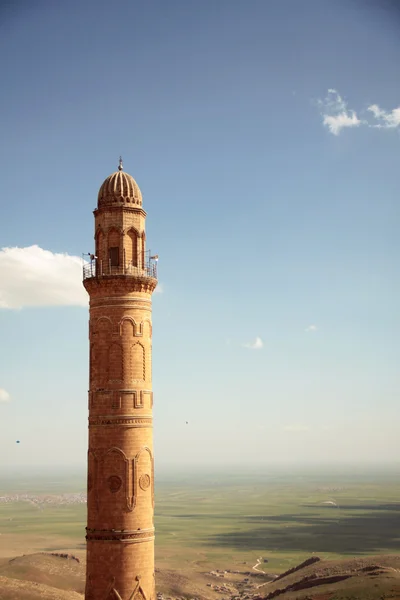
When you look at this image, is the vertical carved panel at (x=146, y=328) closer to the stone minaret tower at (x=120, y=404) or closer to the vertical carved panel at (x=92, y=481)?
the stone minaret tower at (x=120, y=404)

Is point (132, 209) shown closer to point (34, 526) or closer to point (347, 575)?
point (347, 575)

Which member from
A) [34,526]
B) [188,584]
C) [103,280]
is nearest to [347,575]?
[188,584]

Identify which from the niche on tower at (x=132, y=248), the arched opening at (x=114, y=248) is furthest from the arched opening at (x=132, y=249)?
the arched opening at (x=114, y=248)

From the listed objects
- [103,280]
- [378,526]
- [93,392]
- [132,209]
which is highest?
[132,209]

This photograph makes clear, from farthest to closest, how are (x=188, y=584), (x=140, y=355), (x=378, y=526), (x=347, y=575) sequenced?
(x=378, y=526) < (x=188, y=584) < (x=347, y=575) < (x=140, y=355)

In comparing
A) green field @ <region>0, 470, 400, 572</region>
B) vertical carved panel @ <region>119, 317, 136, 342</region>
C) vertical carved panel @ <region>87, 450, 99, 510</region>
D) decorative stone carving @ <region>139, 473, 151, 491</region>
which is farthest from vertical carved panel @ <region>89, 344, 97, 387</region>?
green field @ <region>0, 470, 400, 572</region>

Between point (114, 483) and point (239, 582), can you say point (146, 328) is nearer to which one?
point (114, 483)

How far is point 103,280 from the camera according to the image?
112ft

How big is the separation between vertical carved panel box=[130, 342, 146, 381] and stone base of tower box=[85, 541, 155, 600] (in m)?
7.55

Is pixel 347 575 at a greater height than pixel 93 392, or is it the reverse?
pixel 93 392

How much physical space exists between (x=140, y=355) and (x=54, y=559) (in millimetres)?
57969

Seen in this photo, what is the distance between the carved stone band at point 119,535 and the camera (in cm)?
3209

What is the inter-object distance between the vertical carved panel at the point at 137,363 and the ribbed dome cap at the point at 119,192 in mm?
7044

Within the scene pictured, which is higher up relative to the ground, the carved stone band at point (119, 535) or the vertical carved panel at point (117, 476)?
the vertical carved panel at point (117, 476)
